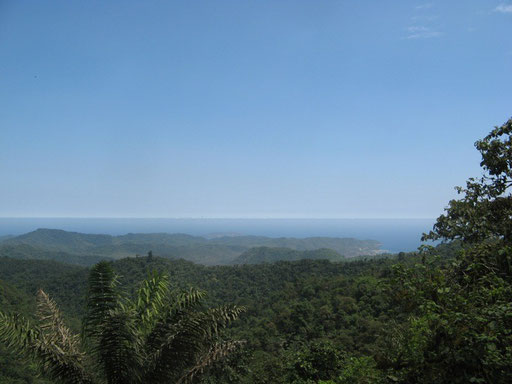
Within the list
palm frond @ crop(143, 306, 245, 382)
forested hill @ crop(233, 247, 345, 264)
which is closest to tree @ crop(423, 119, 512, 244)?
palm frond @ crop(143, 306, 245, 382)

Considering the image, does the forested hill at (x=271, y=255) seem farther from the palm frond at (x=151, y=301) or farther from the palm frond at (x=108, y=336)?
the palm frond at (x=108, y=336)

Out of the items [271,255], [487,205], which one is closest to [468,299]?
[487,205]

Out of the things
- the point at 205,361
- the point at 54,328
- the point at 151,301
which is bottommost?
the point at 205,361

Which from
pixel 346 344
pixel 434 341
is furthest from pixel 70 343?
pixel 346 344

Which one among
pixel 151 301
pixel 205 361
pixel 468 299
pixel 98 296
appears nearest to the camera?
pixel 468 299

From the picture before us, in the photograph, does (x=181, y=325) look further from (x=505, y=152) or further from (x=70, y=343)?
(x=505, y=152)

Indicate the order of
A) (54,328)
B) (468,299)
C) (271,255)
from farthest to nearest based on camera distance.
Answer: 1. (271,255)
2. (54,328)
3. (468,299)

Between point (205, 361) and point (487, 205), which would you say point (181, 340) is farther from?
point (487, 205)

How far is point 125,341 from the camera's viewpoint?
500 cm

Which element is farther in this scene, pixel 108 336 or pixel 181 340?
pixel 181 340

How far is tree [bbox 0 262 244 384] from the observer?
4945 mm

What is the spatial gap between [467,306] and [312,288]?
4998cm

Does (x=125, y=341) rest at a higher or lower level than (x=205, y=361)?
higher

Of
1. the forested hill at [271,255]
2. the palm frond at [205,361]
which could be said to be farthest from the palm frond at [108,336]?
the forested hill at [271,255]
